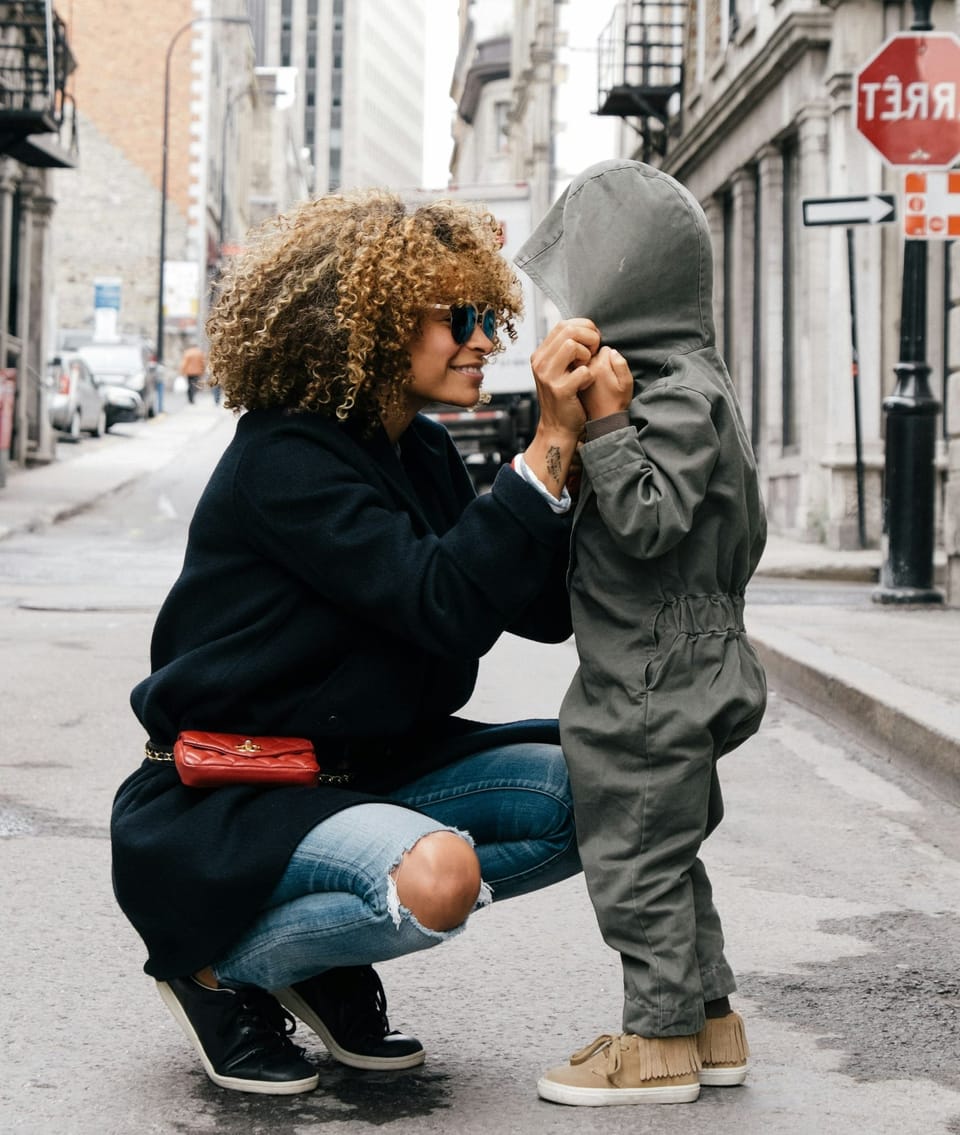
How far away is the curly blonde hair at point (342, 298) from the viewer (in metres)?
3.02

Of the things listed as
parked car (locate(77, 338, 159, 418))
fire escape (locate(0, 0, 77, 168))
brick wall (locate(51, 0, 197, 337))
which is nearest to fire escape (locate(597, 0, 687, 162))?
fire escape (locate(0, 0, 77, 168))

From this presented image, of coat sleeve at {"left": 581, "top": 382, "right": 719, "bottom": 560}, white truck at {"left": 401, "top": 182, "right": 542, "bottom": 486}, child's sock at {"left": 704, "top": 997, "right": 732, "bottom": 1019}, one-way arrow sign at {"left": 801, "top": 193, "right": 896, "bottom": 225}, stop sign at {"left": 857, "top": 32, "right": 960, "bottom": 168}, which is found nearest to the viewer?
coat sleeve at {"left": 581, "top": 382, "right": 719, "bottom": 560}

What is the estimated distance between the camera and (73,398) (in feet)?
100

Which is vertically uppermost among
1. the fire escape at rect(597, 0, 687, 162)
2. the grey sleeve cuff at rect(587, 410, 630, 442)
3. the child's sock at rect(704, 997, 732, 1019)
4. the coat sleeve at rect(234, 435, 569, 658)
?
the fire escape at rect(597, 0, 687, 162)

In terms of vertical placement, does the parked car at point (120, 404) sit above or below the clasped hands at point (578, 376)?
above

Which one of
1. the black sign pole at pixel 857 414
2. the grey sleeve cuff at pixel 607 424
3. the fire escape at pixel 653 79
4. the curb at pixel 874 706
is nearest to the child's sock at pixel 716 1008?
the grey sleeve cuff at pixel 607 424

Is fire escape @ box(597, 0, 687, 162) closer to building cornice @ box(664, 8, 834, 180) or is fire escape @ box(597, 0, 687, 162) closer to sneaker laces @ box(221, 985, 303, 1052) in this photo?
building cornice @ box(664, 8, 834, 180)

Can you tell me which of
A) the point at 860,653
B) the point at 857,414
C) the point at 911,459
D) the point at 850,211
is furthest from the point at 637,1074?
the point at 857,414

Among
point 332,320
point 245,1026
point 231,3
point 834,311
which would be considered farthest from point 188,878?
point 231,3

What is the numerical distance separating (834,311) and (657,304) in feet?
51.3

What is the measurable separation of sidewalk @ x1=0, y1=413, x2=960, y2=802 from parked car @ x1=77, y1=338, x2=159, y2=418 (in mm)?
20336

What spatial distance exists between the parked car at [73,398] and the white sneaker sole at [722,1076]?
86.8 feet

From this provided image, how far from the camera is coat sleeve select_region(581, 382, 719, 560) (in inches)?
110

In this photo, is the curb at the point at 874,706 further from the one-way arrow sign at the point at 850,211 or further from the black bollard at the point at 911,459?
the one-way arrow sign at the point at 850,211
